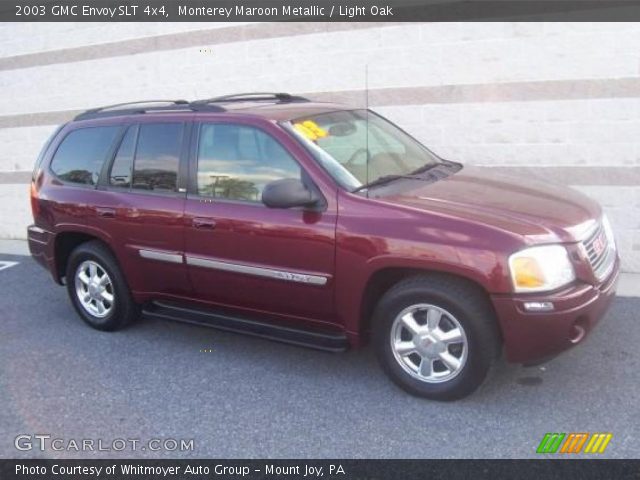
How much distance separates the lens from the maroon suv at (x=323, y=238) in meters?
3.49

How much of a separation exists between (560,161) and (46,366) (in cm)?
481

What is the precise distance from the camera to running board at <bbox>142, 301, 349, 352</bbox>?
13.0ft

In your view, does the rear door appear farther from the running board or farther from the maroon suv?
the running board

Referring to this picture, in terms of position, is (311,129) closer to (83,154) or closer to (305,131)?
(305,131)

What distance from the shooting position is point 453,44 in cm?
637

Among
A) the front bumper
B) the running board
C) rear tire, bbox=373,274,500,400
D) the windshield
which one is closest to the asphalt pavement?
rear tire, bbox=373,274,500,400

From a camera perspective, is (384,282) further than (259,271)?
No

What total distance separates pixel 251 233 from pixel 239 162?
519 millimetres

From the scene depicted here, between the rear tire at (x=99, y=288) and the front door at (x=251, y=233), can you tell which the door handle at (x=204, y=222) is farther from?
the rear tire at (x=99, y=288)

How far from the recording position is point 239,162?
4.30 metres

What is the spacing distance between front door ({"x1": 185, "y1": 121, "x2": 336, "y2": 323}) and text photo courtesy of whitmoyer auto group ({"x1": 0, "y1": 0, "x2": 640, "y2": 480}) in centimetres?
2
